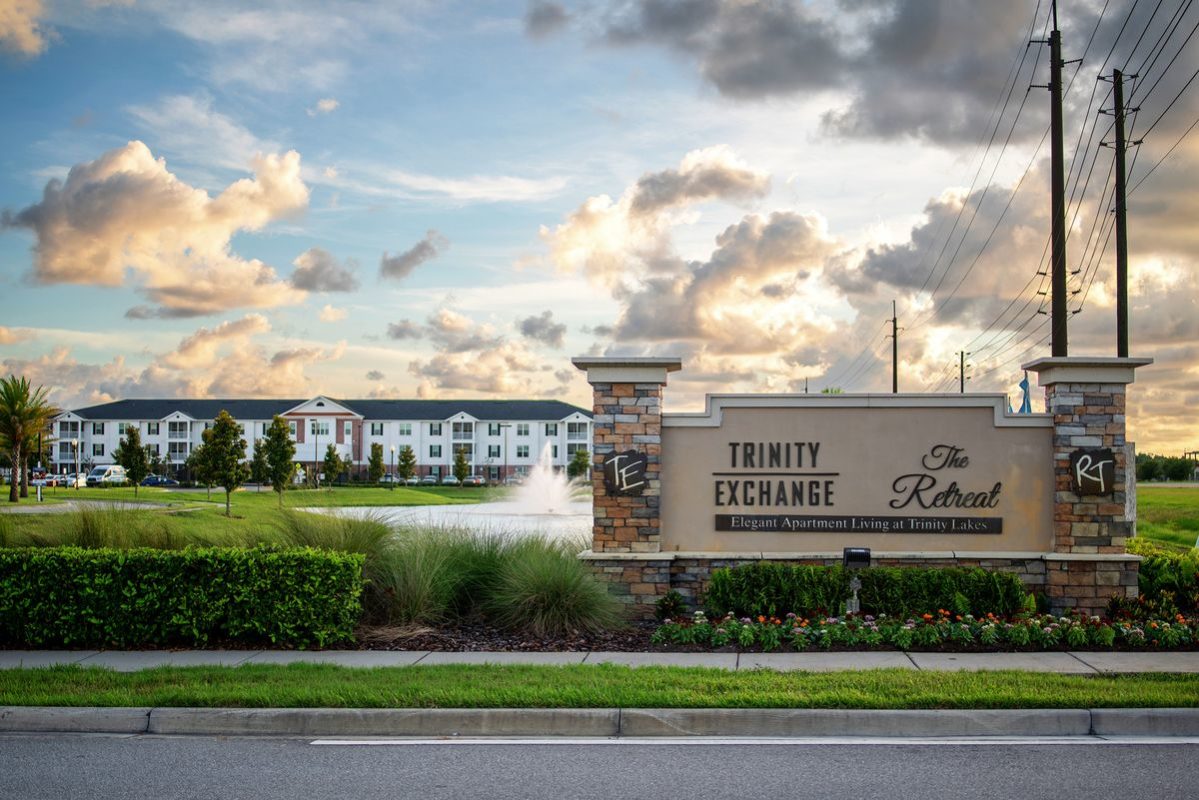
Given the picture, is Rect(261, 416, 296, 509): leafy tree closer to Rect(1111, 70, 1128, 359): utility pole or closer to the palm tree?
the palm tree

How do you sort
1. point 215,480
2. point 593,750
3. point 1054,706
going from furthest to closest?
1. point 215,480
2. point 1054,706
3. point 593,750

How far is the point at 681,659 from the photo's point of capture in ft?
36.2

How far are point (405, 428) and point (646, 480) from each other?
320 feet

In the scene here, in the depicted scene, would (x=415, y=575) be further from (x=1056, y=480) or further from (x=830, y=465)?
(x=1056, y=480)

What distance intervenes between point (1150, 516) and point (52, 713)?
4262cm

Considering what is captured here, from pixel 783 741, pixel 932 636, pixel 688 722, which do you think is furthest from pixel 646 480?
pixel 783 741

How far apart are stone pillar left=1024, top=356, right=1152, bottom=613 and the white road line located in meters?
6.40

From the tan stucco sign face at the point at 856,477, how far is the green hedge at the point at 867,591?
4.33 feet

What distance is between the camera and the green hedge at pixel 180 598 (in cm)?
1199

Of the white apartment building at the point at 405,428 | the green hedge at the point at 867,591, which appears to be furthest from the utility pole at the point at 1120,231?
the white apartment building at the point at 405,428

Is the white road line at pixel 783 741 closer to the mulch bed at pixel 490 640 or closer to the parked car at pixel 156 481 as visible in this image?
the mulch bed at pixel 490 640

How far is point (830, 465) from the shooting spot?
15.0m

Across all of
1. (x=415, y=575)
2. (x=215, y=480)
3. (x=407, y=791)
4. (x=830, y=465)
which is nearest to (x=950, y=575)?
(x=830, y=465)

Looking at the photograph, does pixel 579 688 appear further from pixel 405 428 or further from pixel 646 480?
pixel 405 428
